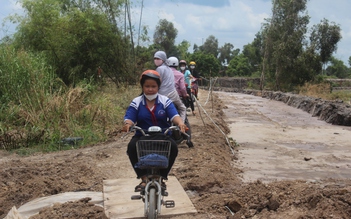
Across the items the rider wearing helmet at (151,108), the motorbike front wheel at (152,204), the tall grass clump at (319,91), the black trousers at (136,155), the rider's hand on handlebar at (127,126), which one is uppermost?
the rider wearing helmet at (151,108)

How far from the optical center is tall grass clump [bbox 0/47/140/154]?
1003 centimetres

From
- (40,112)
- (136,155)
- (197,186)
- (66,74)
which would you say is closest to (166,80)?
(197,186)

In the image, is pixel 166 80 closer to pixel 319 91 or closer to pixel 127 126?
pixel 127 126

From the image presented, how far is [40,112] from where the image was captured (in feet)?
35.3

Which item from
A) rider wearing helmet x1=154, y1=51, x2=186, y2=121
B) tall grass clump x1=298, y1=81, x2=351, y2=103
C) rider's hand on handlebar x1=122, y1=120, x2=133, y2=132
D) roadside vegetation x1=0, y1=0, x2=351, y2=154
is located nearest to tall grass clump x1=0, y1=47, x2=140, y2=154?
roadside vegetation x1=0, y1=0, x2=351, y2=154

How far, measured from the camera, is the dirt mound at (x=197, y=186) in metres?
4.73

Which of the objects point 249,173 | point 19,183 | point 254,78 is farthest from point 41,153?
point 254,78

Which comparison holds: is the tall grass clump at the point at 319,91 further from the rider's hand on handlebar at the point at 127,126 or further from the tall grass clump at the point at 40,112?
the rider's hand on handlebar at the point at 127,126

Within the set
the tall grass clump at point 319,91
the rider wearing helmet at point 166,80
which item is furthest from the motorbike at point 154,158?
the tall grass clump at point 319,91

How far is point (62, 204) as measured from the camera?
5.07 meters

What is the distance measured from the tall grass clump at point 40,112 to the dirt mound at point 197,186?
1240mm

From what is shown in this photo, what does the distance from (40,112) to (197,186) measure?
622 cm

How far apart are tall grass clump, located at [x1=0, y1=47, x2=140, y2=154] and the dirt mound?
4.07 ft

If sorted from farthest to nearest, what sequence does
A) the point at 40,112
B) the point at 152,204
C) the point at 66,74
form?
the point at 66,74 < the point at 40,112 < the point at 152,204
